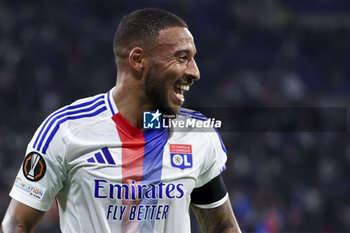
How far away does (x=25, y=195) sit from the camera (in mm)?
2355

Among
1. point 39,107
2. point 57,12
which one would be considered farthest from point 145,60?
point 57,12

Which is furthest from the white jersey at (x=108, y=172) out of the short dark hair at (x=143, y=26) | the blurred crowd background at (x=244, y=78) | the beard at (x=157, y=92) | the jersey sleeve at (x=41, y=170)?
the blurred crowd background at (x=244, y=78)

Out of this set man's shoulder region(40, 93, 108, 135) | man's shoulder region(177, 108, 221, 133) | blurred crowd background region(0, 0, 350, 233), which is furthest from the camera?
blurred crowd background region(0, 0, 350, 233)

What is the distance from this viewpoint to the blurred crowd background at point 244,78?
30.0 ft

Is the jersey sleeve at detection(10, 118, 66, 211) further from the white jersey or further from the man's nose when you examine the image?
the man's nose

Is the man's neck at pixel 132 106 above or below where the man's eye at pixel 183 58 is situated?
below

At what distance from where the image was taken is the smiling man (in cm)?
237

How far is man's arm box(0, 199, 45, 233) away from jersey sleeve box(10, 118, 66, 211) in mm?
25

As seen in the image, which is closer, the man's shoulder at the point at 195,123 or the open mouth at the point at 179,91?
the open mouth at the point at 179,91

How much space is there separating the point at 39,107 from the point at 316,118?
498 cm

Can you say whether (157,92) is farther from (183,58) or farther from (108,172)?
(108,172)

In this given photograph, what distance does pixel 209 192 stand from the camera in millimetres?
2625

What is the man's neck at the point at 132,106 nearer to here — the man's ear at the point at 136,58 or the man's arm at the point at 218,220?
the man's ear at the point at 136,58

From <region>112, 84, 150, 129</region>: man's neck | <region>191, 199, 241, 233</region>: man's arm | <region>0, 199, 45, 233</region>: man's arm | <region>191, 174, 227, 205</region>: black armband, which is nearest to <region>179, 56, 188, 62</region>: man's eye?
<region>112, 84, 150, 129</region>: man's neck
